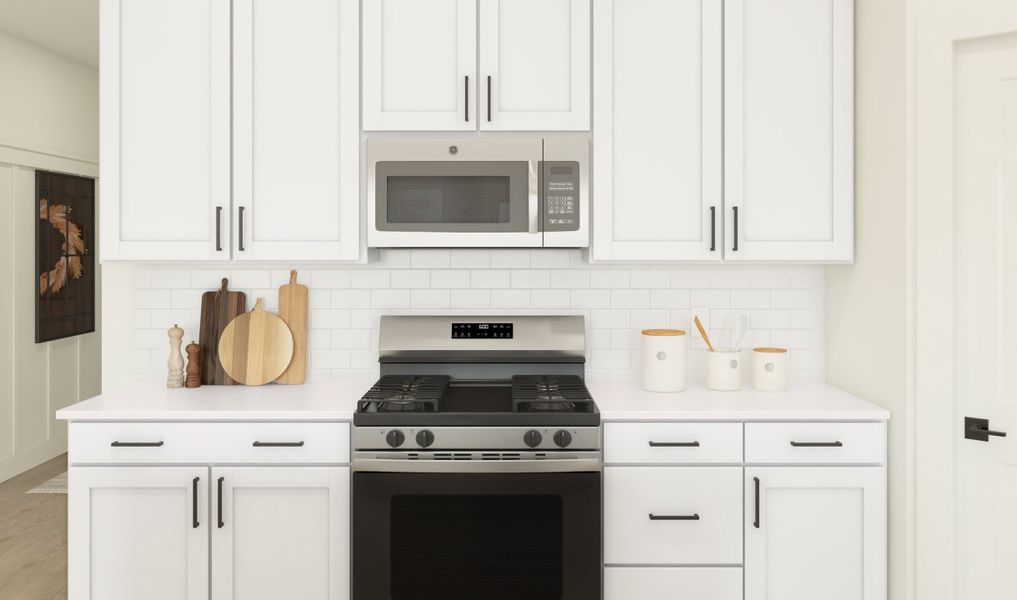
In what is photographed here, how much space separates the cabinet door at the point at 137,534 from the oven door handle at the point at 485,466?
638 millimetres

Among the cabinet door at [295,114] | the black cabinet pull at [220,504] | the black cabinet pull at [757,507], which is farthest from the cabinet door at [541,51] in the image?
the black cabinet pull at [220,504]

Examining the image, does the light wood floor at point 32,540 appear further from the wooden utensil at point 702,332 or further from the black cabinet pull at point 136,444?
the wooden utensil at point 702,332

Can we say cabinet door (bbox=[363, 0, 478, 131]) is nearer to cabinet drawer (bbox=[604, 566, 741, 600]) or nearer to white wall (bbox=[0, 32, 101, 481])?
cabinet drawer (bbox=[604, 566, 741, 600])

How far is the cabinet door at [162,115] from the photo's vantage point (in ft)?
7.53

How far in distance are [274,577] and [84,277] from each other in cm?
413

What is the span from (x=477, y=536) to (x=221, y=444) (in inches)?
35.1

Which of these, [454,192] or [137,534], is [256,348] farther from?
[454,192]

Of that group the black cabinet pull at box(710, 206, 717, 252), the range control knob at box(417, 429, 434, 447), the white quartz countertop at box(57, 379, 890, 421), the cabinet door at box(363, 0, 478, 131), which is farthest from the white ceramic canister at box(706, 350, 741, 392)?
the cabinet door at box(363, 0, 478, 131)

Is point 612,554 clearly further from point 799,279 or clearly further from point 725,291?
point 799,279

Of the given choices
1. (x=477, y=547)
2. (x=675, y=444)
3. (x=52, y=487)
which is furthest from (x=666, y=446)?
(x=52, y=487)

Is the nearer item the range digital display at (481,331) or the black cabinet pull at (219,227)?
the black cabinet pull at (219,227)

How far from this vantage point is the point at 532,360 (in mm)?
2590

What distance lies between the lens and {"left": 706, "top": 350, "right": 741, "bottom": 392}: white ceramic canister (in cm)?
244

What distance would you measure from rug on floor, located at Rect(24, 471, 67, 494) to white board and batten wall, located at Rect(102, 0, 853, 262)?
2.80m
